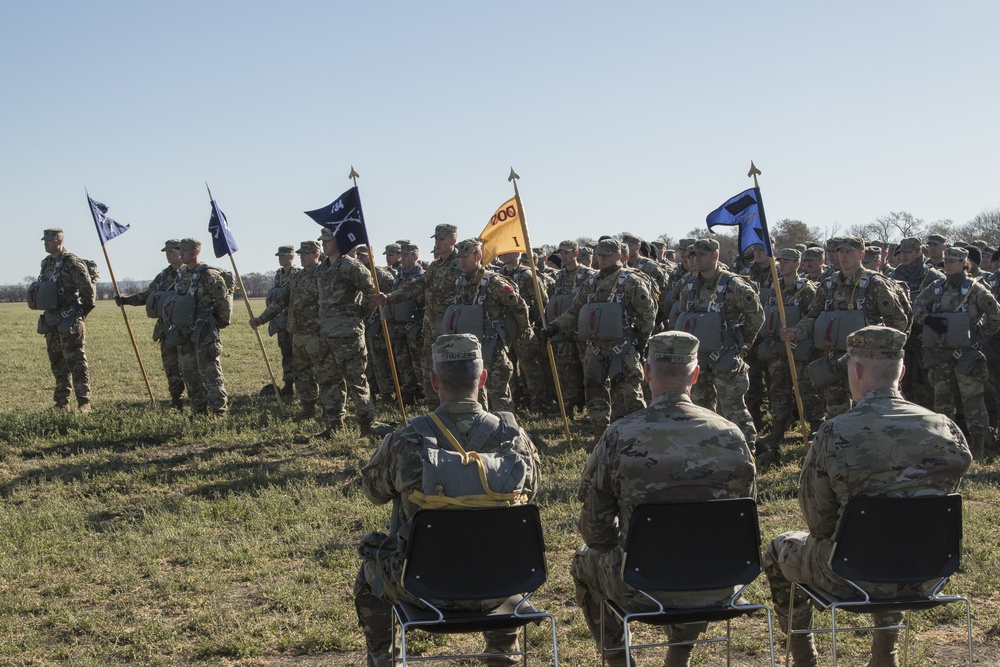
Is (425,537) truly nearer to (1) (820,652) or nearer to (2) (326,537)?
(1) (820,652)

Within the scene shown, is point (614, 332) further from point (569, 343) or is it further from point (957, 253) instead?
point (957, 253)

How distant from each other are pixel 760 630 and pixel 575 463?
4279 millimetres

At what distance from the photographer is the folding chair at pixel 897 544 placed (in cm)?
445

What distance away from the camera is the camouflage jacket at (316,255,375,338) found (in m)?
11.9

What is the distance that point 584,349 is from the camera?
11.0 meters

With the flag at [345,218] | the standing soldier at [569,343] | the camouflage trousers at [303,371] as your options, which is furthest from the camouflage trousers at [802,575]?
the camouflage trousers at [303,371]

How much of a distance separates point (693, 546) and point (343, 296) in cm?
809

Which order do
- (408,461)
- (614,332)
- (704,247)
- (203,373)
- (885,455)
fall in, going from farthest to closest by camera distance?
(203,373)
(614,332)
(704,247)
(408,461)
(885,455)

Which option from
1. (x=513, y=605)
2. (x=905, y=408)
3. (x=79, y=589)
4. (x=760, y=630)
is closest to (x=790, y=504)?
(x=760, y=630)

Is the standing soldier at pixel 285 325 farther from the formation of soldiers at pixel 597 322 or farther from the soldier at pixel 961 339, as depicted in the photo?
the soldier at pixel 961 339

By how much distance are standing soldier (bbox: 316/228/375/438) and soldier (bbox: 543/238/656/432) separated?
2.92 m

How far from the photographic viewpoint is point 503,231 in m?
11.6

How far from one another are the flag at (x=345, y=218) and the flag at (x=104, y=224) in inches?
181

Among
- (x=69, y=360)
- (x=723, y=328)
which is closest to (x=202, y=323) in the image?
(x=69, y=360)
